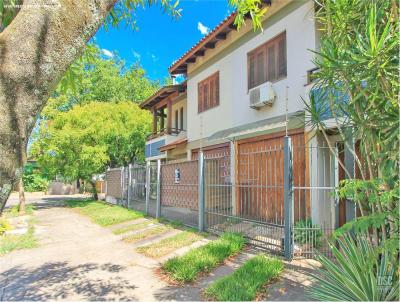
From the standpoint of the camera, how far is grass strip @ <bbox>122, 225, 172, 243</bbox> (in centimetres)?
934

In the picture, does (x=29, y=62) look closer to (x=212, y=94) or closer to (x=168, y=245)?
(x=168, y=245)

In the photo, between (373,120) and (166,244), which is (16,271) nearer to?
(166,244)

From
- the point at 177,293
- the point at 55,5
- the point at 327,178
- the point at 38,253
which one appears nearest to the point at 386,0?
the point at 55,5

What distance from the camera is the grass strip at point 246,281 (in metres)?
4.84

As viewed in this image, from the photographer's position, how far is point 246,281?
5.23m

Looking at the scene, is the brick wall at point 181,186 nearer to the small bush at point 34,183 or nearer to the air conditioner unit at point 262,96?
the air conditioner unit at point 262,96

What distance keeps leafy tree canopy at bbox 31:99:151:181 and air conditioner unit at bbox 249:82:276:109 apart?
1215 centimetres

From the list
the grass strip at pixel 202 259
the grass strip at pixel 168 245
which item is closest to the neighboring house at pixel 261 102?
the grass strip at pixel 202 259

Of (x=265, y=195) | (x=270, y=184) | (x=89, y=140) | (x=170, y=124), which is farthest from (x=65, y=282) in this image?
(x=89, y=140)

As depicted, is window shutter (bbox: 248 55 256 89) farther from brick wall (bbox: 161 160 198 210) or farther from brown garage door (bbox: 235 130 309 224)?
brick wall (bbox: 161 160 198 210)

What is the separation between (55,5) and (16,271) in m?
6.73

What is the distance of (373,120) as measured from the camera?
11.7ft

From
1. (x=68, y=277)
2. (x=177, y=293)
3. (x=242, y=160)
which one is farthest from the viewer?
(x=242, y=160)

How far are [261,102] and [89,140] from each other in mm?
13615
